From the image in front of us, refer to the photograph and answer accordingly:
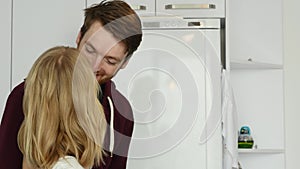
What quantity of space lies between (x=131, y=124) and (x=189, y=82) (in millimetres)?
776

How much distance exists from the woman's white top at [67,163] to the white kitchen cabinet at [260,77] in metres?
1.87

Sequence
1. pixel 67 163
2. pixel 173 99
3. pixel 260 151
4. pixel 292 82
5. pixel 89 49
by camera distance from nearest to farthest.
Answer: pixel 67 163 < pixel 89 49 < pixel 173 99 < pixel 260 151 < pixel 292 82

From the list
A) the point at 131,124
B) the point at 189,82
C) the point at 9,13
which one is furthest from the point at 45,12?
the point at 131,124

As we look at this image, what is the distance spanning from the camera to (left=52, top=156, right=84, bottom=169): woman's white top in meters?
1.37

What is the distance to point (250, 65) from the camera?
307 centimetres

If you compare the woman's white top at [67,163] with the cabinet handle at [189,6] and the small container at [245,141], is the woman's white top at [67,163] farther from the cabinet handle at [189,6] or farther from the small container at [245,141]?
the small container at [245,141]

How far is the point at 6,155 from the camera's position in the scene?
5.15 feet

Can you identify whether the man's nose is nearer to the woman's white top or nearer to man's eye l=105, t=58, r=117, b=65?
man's eye l=105, t=58, r=117, b=65

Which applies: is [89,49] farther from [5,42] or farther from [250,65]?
[250,65]

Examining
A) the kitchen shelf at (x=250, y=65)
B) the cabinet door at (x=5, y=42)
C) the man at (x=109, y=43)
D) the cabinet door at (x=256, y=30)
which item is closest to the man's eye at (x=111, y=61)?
A: the man at (x=109, y=43)

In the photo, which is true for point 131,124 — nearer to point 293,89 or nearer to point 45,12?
point 45,12

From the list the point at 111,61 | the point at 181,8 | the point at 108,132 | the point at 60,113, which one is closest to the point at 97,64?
the point at 111,61

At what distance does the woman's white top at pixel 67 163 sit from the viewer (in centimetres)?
137

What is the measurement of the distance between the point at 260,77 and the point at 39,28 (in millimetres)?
1111
